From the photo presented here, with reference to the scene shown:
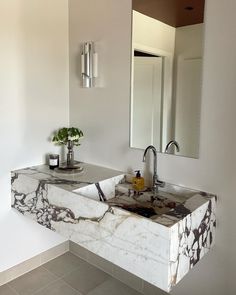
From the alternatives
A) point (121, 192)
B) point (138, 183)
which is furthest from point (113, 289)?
point (138, 183)

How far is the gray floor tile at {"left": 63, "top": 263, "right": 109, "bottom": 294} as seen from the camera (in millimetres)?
2223

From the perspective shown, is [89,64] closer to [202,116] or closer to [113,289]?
[202,116]

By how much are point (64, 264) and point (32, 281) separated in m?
0.32

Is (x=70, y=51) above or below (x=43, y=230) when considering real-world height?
above

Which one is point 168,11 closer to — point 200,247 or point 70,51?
point 70,51

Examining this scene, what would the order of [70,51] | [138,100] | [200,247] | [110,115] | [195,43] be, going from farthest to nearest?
[70,51], [110,115], [138,100], [195,43], [200,247]

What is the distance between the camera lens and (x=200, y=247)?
159 centimetres

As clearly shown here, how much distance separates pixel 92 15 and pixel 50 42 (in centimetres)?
42

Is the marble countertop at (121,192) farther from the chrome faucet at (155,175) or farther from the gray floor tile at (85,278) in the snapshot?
the gray floor tile at (85,278)

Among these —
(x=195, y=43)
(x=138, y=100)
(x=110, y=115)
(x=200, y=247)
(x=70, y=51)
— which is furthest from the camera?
(x=70, y=51)

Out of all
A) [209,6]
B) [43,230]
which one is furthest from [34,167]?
[209,6]

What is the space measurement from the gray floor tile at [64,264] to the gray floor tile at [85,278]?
6cm

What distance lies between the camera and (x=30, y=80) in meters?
2.26

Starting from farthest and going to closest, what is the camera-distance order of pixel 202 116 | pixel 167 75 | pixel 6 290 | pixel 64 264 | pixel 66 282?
pixel 64 264 < pixel 66 282 < pixel 6 290 < pixel 167 75 < pixel 202 116
